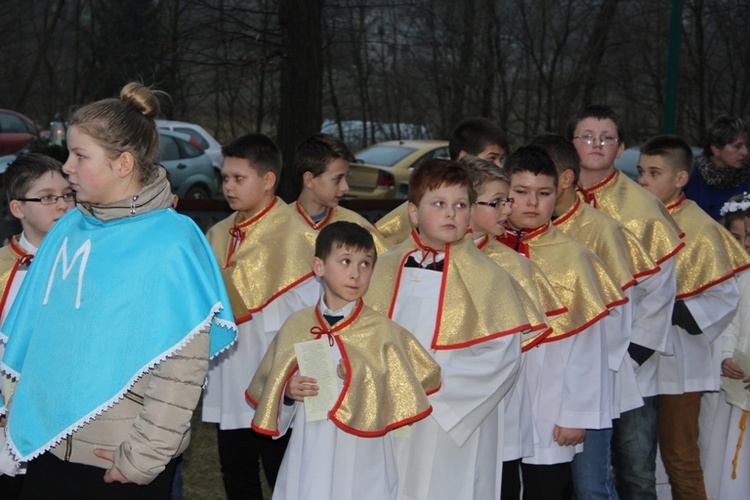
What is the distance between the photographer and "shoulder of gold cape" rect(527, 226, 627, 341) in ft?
15.7

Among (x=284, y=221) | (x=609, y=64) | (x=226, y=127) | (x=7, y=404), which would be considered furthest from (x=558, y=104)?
(x=7, y=404)

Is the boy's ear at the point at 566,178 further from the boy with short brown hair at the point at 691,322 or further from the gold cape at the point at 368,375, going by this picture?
the gold cape at the point at 368,375

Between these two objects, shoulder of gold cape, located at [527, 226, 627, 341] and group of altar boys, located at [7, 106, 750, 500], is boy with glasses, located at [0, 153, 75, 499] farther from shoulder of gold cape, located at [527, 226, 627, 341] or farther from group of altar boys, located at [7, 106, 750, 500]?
shoulder of gold cape, located at [527, 226, 627, 341]

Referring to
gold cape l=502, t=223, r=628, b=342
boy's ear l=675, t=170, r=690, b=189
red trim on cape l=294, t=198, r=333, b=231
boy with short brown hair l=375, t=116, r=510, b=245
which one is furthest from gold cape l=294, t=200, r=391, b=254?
boy's ear l=675, t=170, r=690, b=189

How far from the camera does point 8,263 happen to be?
452cm

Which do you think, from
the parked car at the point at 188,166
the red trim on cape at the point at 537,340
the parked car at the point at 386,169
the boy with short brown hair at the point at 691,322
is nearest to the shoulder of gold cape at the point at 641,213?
the boy with short brown hair at the point at 691,322

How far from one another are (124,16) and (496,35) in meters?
11.3

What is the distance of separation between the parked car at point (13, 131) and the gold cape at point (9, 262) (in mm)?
15673

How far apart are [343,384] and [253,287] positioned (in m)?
1.41

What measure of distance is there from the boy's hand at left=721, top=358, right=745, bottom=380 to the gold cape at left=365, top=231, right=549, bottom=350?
1.86m

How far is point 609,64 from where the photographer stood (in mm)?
23516

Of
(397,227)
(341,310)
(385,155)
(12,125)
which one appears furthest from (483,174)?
(12,125)

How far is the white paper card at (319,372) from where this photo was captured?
4.04m

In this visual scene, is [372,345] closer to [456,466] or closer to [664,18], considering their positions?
[456,466]
